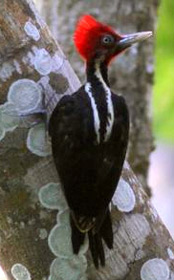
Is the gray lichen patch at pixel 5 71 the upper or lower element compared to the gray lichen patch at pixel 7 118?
upper

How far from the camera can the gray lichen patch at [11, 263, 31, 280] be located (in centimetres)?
276

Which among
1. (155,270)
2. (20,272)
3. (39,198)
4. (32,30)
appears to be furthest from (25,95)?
(155,270)

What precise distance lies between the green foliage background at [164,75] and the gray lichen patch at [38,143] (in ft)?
7.42

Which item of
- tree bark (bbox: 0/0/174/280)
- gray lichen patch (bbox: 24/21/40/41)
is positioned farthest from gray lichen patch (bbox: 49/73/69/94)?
gray lichen patch (bbox: 24/21/40/41)

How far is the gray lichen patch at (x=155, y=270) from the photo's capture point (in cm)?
278

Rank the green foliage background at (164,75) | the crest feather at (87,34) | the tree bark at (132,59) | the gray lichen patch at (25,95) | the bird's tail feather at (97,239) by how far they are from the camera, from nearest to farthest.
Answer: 1. the bird's tail feather at (97,239)
2. the gray lichen patch at (25,95)
3. the crest feather at (87,34)
4. the tree bark at (132,59)
5. the green foliage background at (164,75)

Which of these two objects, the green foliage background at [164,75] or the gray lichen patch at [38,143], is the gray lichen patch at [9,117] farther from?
the green foliage background at [164,75]

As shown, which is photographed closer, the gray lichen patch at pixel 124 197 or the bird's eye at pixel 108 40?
the gray lichen patch at pixel 124 197

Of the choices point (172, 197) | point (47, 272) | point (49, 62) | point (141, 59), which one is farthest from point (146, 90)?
point (172, 197)

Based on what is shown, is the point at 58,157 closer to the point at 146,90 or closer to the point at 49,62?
the point at 49,62

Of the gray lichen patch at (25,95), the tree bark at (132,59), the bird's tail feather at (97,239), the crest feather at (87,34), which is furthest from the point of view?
the tree bark at (132,59)

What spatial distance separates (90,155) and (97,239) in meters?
0.28

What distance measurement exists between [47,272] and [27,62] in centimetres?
70

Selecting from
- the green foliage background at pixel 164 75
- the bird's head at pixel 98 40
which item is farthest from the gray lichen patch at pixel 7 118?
the green foliage background at pixel 164 75
